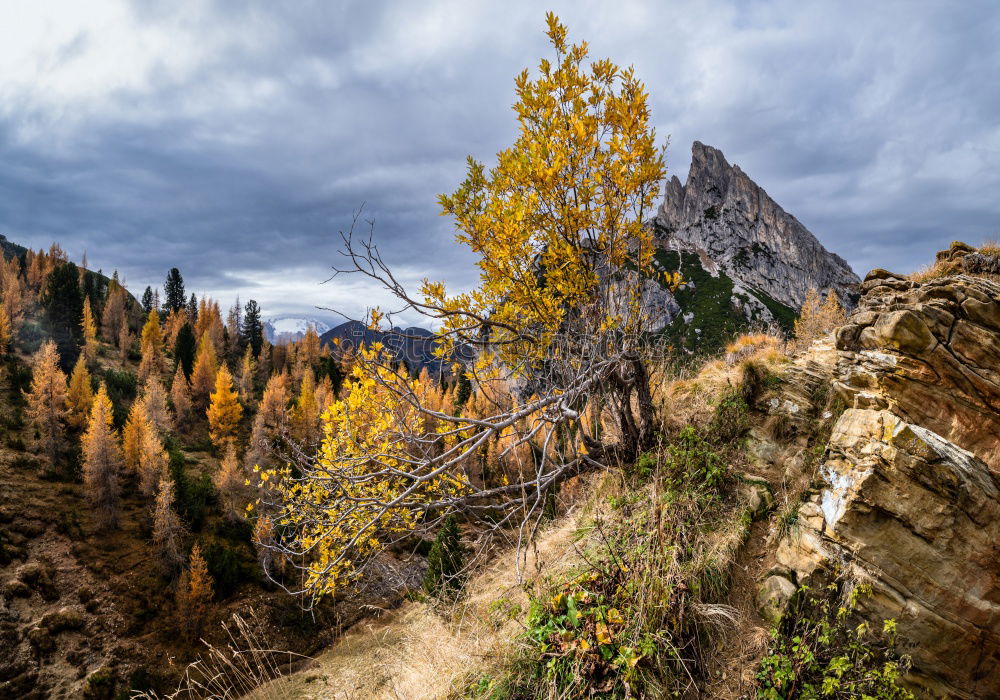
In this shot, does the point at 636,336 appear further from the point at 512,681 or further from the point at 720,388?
the point at 512,681

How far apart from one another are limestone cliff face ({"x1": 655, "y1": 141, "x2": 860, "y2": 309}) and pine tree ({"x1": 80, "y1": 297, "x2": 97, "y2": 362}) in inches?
5283

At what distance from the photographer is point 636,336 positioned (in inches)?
238

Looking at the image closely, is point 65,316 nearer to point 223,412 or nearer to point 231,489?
point 223,412

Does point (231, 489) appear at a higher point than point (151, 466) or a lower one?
lower

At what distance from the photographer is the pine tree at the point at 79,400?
50.6m

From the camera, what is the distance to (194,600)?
32.8 metres

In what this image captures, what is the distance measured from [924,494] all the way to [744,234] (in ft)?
494

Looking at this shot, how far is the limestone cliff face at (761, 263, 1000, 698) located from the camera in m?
3.95

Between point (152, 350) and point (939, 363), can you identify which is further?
point (152, 350)

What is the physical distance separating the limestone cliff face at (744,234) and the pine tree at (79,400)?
12972cm

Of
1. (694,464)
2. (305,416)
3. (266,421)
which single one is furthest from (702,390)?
(266,421)

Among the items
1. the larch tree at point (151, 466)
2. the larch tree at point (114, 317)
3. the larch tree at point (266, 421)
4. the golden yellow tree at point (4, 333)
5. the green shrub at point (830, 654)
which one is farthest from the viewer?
the larch tree at point (114, 317)

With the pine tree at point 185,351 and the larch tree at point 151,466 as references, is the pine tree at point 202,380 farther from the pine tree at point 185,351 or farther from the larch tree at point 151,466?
the larch tree at point 151,466

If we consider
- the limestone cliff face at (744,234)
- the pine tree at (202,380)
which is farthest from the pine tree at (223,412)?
the limestone cliff face at (744,234)
